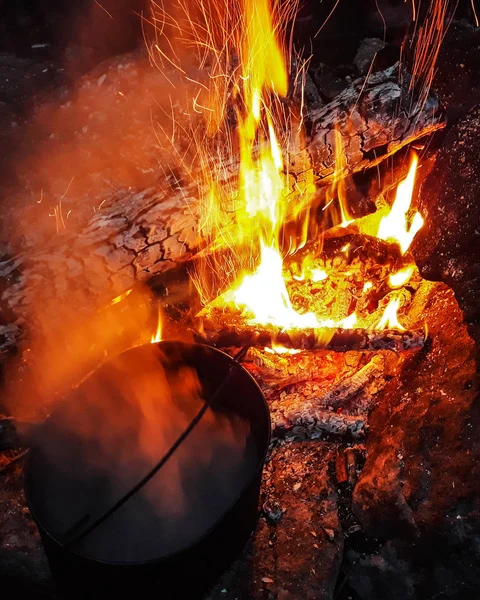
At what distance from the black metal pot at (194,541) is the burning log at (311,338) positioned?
765 millimetres

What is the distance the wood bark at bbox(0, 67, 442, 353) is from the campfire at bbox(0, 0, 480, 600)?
1cm

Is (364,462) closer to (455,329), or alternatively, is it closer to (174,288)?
(455,329)

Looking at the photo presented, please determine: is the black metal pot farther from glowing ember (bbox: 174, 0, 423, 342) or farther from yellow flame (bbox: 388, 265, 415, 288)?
yellow flame (bbox: 388, 265, 415, 288)

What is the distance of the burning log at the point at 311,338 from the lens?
3.30 m

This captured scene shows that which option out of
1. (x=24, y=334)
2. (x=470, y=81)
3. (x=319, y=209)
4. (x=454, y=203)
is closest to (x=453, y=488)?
(x=454, y=203)

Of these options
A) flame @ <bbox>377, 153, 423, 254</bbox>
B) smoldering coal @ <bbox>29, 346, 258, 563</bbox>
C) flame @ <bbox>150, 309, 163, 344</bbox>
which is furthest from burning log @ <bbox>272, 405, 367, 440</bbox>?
flame @ <bbox>377, 153, 423, 254</bbox>

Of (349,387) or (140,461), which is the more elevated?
(140,461)

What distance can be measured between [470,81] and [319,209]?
149cm

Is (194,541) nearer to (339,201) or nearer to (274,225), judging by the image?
(274,225)

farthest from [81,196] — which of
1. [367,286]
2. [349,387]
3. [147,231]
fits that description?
[349,387]

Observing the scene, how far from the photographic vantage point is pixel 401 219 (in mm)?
4031

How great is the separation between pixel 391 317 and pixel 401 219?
36.0 inches

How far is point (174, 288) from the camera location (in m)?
3.90

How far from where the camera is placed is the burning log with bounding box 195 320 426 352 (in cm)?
330
